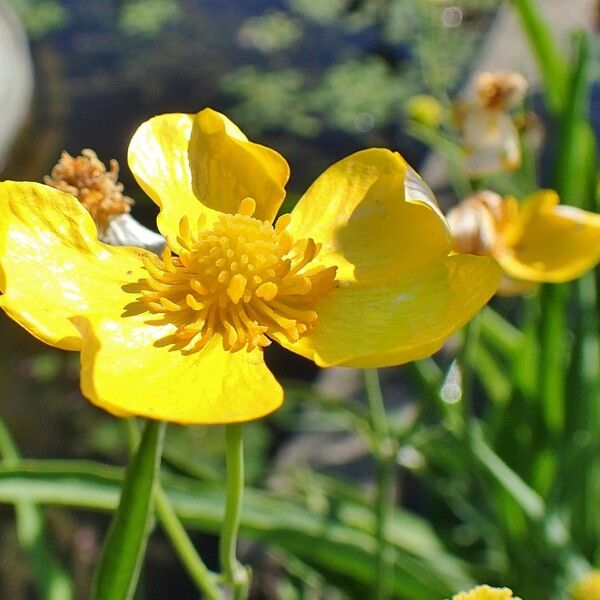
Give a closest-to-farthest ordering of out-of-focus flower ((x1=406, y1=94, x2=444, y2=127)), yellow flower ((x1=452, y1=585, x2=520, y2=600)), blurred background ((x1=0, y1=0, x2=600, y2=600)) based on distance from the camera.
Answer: yellow flower ((x1=452, y1=585, x2=520, y2=600)) → out-of-focus flower ((x1=406, y1=94, x2=444, y2=127)) → blurred background ((x1=0, y1=0, x2=600, y2=600))

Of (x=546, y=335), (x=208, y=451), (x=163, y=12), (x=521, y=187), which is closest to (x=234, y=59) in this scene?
(x=163, y=12)

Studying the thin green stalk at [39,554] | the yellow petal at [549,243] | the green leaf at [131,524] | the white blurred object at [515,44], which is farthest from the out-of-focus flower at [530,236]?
the white blurred object at [515,44]

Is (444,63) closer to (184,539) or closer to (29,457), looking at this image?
(29,457)

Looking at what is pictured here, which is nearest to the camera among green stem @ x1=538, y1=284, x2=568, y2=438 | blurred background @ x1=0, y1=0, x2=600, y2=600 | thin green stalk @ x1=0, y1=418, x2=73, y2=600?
thin green stalk @ x1=0, y1=418, x2=73, y2=600

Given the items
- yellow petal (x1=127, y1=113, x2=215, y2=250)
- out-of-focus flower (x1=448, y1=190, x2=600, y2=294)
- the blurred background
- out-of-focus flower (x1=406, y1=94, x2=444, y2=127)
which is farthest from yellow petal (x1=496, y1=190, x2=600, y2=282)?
the blurred background

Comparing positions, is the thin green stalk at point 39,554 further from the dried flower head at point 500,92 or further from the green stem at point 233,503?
the dried flower head at point 500,92

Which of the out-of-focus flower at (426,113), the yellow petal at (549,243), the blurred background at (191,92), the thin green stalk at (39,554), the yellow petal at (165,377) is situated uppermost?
the yellow petal at (165,377)

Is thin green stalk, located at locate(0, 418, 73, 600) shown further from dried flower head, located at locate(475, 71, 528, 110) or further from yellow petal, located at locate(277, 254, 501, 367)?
dried flower head, located at locate(475, 71, 528, 110)
